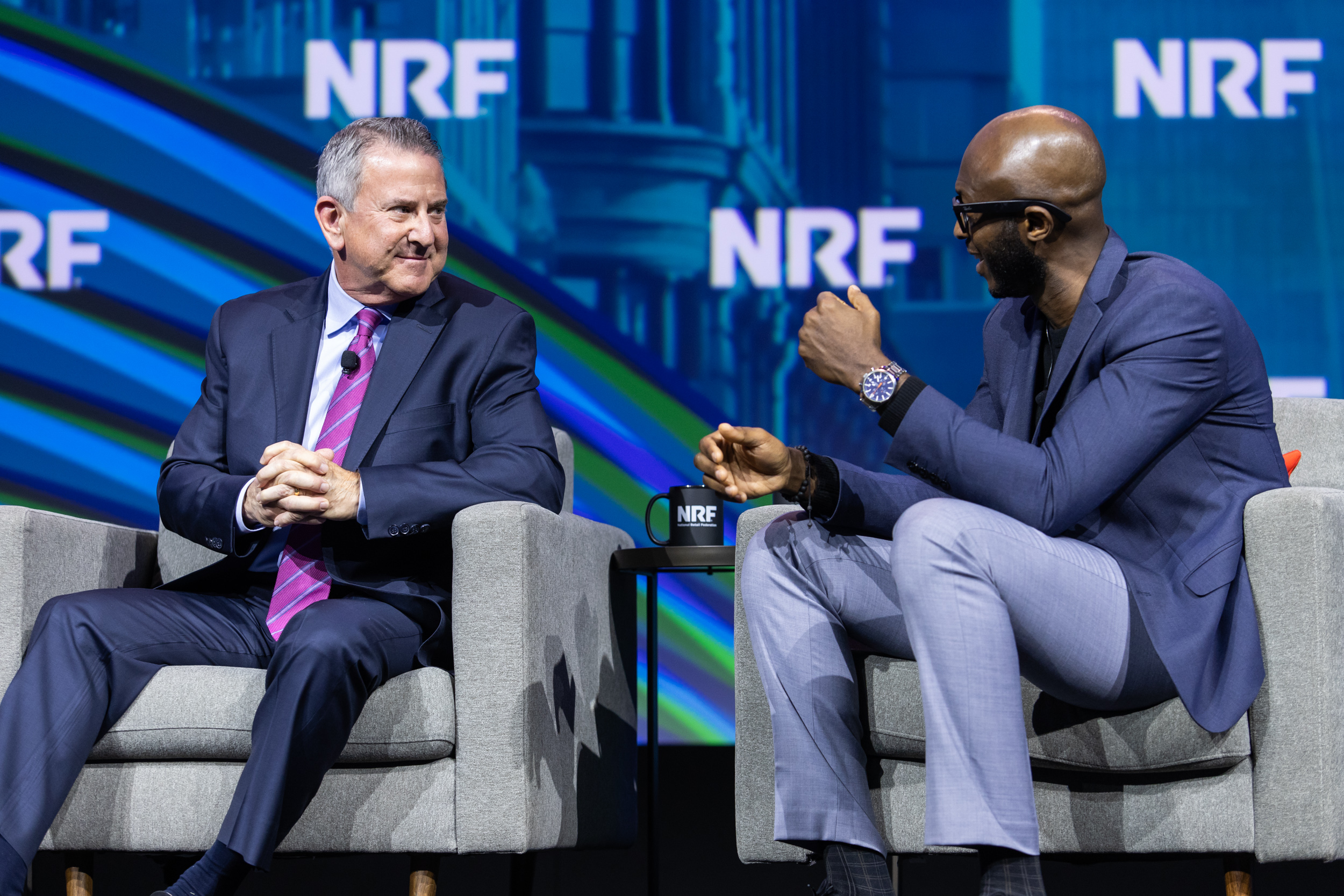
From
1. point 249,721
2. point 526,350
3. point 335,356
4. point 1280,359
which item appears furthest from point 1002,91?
point 249,721

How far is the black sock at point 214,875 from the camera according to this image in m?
1.72

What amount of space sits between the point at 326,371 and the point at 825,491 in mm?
956

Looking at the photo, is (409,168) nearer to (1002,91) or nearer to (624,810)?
(624,810)

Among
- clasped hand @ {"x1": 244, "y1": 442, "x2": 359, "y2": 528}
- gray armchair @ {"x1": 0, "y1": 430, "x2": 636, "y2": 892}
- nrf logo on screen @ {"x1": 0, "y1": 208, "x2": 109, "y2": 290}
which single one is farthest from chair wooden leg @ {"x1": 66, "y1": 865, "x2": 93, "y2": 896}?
nrf logo on screen @ {"x1": 0, "y1": 208, "x2": 109, "y2": 290}

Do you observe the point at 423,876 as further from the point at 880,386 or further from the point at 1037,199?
the point at 1037,199

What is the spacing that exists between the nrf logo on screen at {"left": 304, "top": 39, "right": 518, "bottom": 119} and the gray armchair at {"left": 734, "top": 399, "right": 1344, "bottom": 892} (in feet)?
7.73

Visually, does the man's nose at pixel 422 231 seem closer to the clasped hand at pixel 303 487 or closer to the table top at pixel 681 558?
the clasped hand at pixel 303 487

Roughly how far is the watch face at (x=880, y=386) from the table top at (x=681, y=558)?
65 cm

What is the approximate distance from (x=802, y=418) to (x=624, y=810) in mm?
1339

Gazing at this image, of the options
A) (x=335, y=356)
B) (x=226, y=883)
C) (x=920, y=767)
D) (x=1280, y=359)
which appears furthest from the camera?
(x=1280, y=359)

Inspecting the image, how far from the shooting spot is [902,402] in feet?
5.88

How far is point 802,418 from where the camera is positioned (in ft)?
11.5

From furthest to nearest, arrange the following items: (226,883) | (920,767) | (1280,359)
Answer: (1280,359) → (920,767) → (226,883)

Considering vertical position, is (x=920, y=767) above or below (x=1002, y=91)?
below
